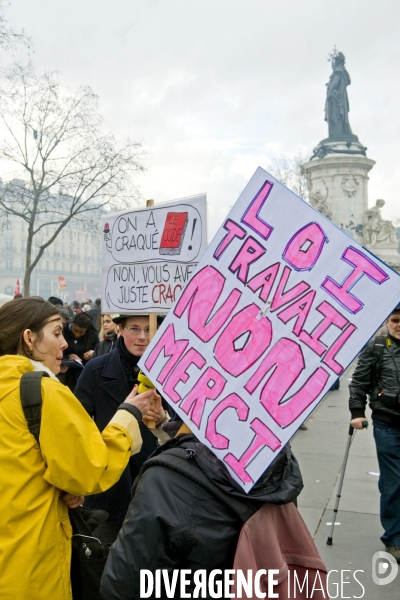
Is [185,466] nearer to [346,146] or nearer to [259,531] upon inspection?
[259,531]

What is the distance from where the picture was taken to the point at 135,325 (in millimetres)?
3459

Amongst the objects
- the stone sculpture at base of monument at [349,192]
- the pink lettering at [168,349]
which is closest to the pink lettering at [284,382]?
the pink lettering at [168,349]

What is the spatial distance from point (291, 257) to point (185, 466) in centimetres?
71

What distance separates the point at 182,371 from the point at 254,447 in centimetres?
41

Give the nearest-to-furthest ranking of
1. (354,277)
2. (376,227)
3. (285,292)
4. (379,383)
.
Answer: (354,277) → (285,292) → (379,383) → (376,227)

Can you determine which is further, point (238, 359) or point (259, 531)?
point (238, 359)

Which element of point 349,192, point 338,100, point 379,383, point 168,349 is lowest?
point 379,383

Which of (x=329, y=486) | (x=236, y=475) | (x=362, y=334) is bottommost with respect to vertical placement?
(x=329, y=486)

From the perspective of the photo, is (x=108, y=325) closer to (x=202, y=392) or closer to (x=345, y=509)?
(x=345, y=509)

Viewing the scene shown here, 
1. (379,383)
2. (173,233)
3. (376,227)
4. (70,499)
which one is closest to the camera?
(70,499)

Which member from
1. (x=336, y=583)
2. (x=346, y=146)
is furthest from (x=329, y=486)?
(x=346, y=146)

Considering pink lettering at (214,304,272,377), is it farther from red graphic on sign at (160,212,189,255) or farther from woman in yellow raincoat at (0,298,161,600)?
red graphic on sign at (160,212,189,255)

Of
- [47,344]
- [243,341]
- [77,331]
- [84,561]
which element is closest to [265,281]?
[243,341]

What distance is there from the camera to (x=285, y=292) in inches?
76.7
